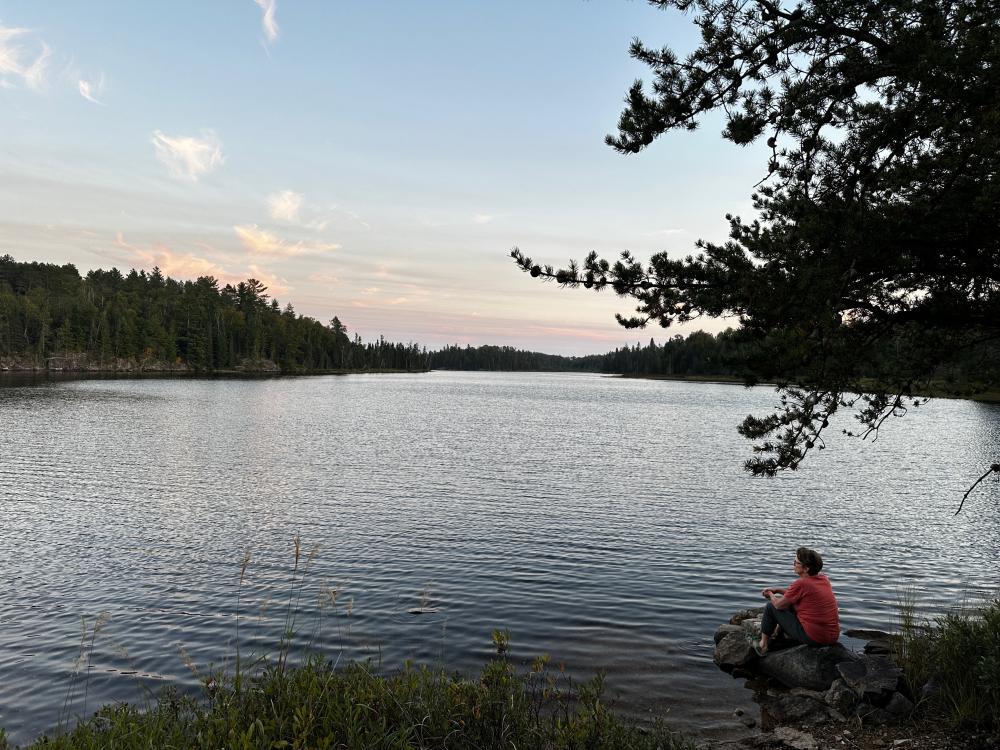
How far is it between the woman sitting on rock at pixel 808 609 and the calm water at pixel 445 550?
4.76 feet

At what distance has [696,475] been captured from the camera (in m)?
33.6

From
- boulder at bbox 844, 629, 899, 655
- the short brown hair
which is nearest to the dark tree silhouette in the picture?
the short brown hair

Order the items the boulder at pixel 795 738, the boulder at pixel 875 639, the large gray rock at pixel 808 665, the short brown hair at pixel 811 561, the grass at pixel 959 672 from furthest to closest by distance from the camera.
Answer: the boulder at pixel 875 639, the short brown hair at pixel 811 561, the large gray rock at pixel 808 665, the boulder at pixel 795 738, the grass at pixel 959 672

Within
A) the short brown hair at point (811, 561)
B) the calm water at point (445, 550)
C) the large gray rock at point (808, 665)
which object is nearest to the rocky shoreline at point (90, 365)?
the calm water at point (445, 550)

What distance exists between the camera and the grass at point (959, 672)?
760cm

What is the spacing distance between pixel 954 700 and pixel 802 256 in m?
5.75

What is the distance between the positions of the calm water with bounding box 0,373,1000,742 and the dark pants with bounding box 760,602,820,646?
132 centimetres

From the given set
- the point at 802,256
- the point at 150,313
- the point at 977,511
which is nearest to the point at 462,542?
the point at 802,256

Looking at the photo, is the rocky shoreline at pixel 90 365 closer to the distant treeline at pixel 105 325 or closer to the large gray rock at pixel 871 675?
the distant treeline at pixel 105 325

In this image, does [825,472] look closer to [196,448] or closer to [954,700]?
[954,700]

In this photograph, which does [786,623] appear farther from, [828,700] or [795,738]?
[795,738]

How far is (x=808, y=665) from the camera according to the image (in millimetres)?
10242

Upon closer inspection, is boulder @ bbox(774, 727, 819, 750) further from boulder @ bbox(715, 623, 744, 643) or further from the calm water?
boulder @ bbox(715, 623, 744, 643)

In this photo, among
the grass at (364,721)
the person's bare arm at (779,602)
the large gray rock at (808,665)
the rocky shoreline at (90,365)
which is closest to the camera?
the grass at (364,721)
